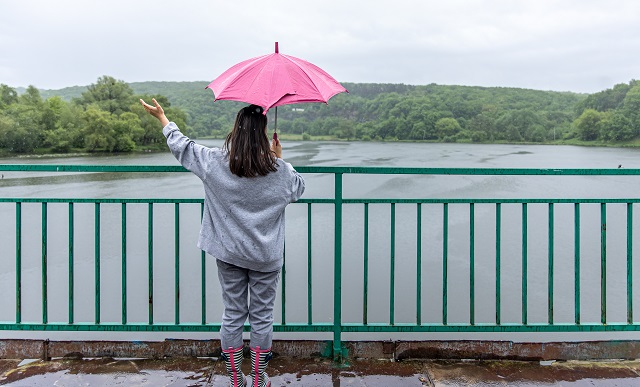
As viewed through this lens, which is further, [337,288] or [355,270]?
[355,270]

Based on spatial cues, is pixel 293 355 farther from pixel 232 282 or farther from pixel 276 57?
pixel 276 57

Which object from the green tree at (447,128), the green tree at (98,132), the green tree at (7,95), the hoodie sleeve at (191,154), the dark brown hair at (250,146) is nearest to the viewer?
the dark brown hair at (250,146)

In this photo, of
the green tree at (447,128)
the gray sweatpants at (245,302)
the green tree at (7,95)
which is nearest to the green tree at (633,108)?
the green tree at (447,128)

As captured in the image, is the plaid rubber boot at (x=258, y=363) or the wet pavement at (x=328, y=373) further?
the wet pavement at (x=328, y=373)

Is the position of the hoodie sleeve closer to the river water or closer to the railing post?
the railing post

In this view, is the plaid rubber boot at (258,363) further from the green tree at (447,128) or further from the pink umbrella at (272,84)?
the green tree at (447,128)

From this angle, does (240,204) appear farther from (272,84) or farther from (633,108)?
(633,108)

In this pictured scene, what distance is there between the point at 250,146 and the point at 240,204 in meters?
0.28

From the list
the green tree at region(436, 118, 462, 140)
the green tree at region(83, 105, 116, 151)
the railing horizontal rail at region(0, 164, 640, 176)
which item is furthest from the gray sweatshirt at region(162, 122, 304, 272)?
the green tree at region(436, 118, 462, 140)

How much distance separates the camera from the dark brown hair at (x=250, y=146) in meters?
2.49

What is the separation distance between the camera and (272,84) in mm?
2545

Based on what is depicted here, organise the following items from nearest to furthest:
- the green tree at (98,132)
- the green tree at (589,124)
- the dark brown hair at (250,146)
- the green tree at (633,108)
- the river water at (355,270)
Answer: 1. the dark brown hair at (250,146)
2. the river water at (355,270)
3. the green tree at (98,132)
4. the green tree at (633,108)
5. the green tree at (589,124)

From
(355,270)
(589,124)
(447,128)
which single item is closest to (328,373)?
(355,270)

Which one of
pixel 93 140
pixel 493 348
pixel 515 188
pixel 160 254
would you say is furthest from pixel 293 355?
pixel 93 140
